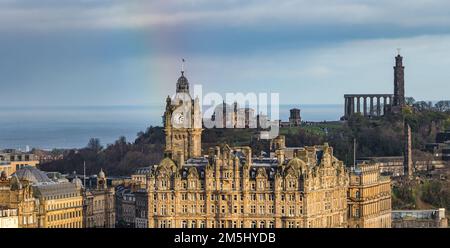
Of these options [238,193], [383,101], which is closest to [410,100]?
[383,101]

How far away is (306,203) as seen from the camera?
50.4 metres

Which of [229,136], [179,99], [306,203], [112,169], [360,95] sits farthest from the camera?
[360,95]

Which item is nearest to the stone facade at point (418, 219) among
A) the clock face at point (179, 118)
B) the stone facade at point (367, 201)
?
the stone facade at point (367, 201)

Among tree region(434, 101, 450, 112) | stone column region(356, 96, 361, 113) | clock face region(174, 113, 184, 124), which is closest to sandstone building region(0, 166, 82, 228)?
clock face region(174, 113, 184, 124)

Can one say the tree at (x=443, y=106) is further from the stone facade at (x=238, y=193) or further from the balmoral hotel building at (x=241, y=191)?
the stone facade at (x=238, y=193)

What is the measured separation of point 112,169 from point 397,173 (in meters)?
18.3

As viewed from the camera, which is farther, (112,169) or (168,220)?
(112,169)

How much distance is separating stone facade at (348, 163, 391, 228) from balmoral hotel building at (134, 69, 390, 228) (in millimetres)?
3399

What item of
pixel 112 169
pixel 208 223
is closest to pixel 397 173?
pixel 112 169

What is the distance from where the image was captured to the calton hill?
235 feet

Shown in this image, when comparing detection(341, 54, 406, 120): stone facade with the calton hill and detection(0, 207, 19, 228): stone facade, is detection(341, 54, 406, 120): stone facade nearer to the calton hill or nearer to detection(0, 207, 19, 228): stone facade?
the calton hill

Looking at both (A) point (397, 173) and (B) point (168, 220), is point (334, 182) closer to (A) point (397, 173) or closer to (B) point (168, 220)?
(B) point (168, 220)

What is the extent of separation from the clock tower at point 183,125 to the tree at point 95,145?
110ft

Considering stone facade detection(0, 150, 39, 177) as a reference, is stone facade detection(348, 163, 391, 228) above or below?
below
